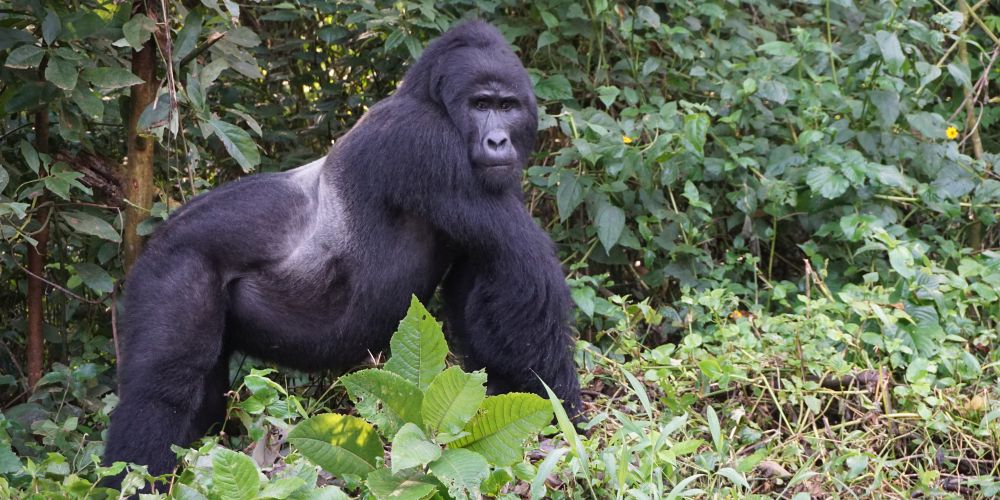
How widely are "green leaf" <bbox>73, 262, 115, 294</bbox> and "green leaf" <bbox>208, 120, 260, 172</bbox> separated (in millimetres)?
761

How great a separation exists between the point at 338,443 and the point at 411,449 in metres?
0.25

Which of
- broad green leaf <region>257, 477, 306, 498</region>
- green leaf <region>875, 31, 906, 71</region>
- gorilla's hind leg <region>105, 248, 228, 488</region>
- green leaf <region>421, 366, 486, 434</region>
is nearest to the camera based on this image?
broad green leaf <region>257, 477, 306, 498</region>

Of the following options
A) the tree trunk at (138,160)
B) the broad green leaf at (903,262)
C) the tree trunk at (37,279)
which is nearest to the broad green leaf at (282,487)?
the tree trunk at (138,160)

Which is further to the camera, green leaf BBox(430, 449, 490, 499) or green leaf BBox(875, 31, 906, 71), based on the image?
green leaf BBox(875, 31, 906, 71)

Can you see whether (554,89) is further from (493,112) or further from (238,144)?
(238,144)

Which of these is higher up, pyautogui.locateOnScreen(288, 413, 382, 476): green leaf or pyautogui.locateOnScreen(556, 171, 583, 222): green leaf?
pyautogui.locateOnScreen(288, 413, 382, 476): green leaf

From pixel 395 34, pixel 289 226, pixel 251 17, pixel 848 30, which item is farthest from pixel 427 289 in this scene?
pixel 848 30

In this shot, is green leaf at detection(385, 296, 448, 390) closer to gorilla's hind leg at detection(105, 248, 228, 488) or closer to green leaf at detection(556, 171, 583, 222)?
gorilla's hind leg at detection(105, 248, 228, 488)

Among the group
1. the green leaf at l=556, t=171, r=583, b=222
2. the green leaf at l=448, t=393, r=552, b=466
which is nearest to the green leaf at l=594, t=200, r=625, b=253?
the green leaf at l=556, t=171, r=583, b=222

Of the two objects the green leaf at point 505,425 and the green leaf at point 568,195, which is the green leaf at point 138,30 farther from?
the green leaf at point 505,425

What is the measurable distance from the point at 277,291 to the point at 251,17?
265cm

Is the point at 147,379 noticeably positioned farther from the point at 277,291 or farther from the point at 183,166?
the point at 183,166

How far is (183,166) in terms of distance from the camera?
542 cm

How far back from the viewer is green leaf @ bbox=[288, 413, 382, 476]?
8.95ft
